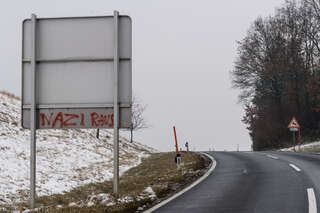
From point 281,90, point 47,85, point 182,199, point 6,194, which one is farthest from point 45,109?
point 281,90

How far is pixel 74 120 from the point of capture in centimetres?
978

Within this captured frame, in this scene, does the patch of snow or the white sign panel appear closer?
the white sign panel

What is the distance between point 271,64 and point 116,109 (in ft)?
119

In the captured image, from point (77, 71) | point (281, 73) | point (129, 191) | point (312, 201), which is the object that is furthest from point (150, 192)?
point (281, 73)

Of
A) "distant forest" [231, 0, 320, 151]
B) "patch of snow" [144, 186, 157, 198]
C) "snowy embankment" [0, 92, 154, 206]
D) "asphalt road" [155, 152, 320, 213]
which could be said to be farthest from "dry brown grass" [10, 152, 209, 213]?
"distant forest" [231, 0, 320, 151]

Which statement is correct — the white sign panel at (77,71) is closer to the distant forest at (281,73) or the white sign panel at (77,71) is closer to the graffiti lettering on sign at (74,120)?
the graffiti lettering on sign at (74,120)

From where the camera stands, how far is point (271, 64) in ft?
143

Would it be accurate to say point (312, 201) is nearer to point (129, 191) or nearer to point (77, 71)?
point (129, 191)

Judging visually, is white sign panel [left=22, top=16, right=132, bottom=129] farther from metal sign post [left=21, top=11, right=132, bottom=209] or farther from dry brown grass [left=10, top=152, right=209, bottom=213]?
dry brown grass [left=10, top=152, right=209, bottom=213]

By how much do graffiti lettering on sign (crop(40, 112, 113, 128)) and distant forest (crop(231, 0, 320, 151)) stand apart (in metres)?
34.2

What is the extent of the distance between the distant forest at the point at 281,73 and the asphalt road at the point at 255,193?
94.1ft

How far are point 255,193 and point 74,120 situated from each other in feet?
15.0

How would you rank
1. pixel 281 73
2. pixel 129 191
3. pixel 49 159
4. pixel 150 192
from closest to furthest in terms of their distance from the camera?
pixel 150 192 → pixel 129 191 → pixel 49 159 → pixel 281 73

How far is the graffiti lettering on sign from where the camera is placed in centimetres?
975
